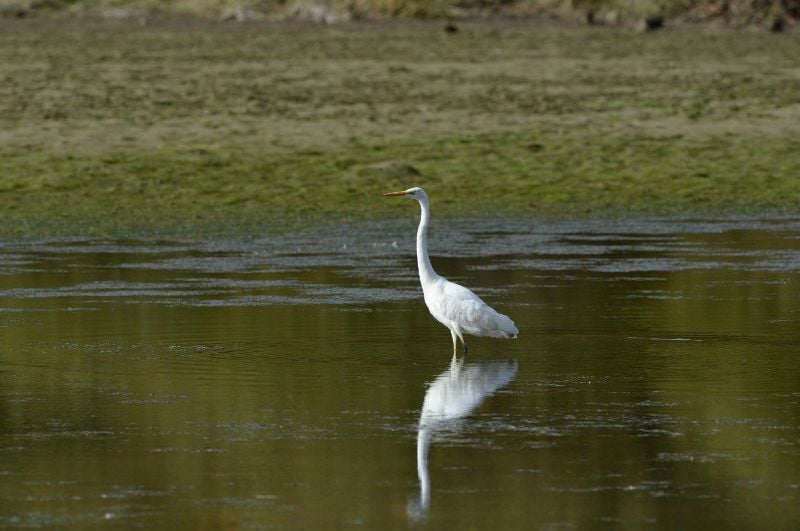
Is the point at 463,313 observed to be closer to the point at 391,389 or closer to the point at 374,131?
the point at 391,389

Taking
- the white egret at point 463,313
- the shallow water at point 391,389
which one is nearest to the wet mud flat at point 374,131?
the shallow water at point 391,389

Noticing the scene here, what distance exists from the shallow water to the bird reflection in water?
27 mm

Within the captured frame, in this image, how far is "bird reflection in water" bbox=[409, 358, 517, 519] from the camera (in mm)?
8477

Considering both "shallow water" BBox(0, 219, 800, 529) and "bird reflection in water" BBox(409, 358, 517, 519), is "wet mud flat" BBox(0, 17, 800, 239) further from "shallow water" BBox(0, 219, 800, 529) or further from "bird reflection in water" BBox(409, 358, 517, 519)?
"bird reflection in water" BBox(409, 358, 517, 519)

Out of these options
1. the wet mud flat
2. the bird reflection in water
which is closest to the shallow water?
the bird reflection in water

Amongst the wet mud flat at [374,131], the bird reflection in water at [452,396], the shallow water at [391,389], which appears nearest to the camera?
the shallow water at [391,389]

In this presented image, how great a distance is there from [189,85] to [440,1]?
15667 millimetres

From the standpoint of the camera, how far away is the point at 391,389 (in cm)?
1062

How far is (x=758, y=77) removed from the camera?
104 feet

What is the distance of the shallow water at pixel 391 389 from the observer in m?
7.79

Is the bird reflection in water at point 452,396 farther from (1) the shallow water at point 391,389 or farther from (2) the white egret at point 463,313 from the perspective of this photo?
(2) the white egret at point 463,313

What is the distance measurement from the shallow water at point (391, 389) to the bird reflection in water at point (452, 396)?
3cm

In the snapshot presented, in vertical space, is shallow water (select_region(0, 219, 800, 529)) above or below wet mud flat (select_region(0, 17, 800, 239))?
above

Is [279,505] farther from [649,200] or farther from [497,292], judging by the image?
[649,200]
